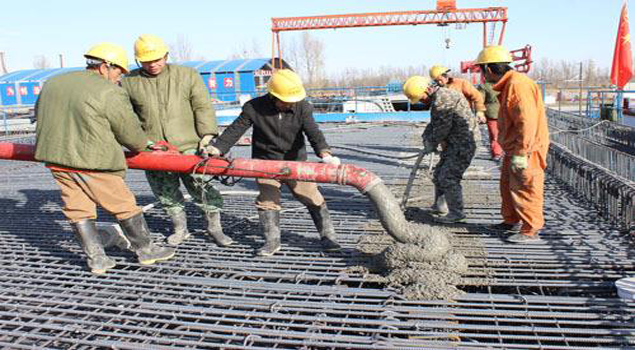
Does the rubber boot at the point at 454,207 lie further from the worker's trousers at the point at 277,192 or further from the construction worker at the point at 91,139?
the construction worker at the point at 91,139

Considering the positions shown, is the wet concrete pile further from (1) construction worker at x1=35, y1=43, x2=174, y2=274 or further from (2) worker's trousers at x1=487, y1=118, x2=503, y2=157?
(2) worker's trousers at x1=487, y1=118, x2=503, y2=157

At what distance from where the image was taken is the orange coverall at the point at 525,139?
3.36 meters

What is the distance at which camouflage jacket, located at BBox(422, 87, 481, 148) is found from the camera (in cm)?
398

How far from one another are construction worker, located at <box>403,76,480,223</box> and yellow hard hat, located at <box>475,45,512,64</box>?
1.57 feet

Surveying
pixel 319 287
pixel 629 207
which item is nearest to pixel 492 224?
pixel 629 207

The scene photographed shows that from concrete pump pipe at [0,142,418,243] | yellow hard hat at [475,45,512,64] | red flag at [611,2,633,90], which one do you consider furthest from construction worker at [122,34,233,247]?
red flag at [611,2,633,90]

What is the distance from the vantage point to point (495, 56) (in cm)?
355

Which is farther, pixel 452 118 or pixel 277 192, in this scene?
pixel 452 118

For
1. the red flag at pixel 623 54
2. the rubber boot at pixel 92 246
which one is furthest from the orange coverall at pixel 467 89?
the red flag at pixel 623 54

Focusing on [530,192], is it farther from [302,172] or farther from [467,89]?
[467,89]

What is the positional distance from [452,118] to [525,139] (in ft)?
2.52

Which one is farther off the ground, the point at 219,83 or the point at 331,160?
the point at 219,83

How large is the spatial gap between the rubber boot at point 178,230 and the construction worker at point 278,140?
756 millimetres

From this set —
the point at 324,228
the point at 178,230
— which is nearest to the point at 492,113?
the point at 324,228
